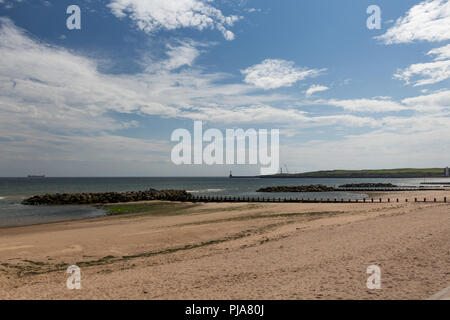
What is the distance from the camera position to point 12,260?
15.5 m

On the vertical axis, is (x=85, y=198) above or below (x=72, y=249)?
below

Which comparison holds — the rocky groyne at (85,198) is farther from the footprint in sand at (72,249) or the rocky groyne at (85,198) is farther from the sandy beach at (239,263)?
the footprint in sand at (72,249)

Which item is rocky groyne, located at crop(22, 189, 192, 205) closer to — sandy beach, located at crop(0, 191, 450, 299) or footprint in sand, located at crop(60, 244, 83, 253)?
sandy beach, located at crop(0, 191, 450, 299)

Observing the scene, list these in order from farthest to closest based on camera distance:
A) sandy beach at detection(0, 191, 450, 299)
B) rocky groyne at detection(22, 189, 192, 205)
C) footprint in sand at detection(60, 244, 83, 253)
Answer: rocky groyne at detection(22, 189, 192, 205), footprint in sand at detection(60, 244, 83, 253), sandy beach at detection(0, 191, 450, 299)

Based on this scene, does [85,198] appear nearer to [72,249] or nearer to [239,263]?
[72,249]

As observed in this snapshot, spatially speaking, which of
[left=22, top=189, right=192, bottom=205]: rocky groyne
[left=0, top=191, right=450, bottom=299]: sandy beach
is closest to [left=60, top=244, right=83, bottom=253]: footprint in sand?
[left=0, top=191, right=450, bottom=299]: sandy beach

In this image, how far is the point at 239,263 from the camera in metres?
12.7

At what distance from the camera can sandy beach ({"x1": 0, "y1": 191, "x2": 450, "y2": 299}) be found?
9430 mm

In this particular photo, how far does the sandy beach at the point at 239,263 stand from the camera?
9430mm

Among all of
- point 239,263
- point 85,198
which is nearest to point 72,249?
point 239,263

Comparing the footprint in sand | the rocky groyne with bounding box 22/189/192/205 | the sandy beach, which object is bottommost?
the rocky groyne with bounding box 22/189/192/205

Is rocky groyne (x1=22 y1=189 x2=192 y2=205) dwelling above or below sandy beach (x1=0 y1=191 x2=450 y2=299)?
below

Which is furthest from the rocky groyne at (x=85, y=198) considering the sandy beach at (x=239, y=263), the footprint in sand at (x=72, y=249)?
the footprint in sand at (x=72, y=249)
